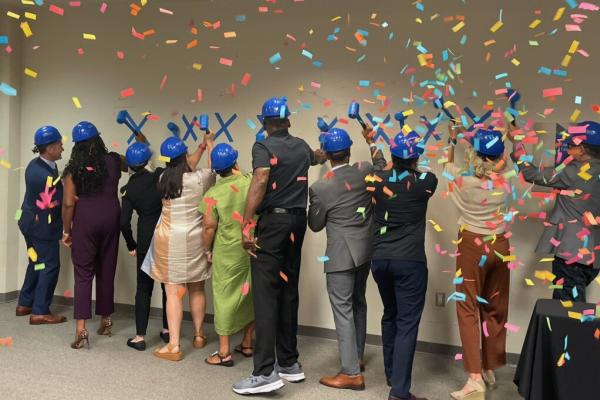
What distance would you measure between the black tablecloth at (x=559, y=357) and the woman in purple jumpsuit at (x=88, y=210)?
3163 millimetres

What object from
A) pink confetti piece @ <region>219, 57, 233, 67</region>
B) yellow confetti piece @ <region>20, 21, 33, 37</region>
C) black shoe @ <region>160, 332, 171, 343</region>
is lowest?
black shoe @ <region>160, 332, 171, 343</region>

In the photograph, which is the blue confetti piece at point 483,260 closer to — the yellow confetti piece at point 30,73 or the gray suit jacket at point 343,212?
the gray suit jacket at point 343,212

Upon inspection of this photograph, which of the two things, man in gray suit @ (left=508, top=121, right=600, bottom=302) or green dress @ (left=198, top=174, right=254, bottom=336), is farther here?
green dress @ (left=198, top=174, right=254, bottom=336)

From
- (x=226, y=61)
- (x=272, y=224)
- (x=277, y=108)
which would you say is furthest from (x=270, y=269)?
(x=226, y=61)

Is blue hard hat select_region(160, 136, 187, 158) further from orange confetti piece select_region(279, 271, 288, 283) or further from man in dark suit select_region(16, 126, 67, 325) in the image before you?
man in dark suit select_region(16, 126, 67, 325)

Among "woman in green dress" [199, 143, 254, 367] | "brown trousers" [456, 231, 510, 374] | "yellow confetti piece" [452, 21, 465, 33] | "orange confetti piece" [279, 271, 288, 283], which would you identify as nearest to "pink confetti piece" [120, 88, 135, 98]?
"woman in green dress" [199, 143, 254, 367]

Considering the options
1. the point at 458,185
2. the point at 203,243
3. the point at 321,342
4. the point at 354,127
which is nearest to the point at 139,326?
the point at 203,243

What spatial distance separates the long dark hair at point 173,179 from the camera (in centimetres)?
421

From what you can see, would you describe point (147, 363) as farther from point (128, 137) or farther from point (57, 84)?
point (57, 84)

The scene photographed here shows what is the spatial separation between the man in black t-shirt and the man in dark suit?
226cm

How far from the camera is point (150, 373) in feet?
13.1

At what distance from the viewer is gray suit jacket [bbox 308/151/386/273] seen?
3754 mm

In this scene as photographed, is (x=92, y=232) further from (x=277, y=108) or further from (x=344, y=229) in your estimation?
(x=344, y=229)

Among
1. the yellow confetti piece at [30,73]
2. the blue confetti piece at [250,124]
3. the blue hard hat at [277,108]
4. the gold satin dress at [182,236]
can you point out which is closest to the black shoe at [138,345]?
the gold satin dress at [182,236]
